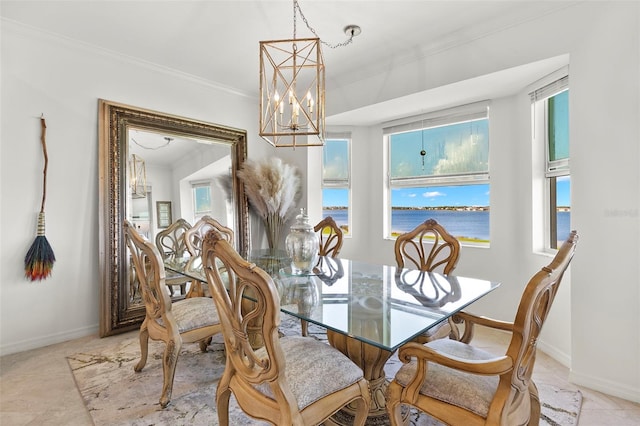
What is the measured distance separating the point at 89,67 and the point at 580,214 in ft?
13.3

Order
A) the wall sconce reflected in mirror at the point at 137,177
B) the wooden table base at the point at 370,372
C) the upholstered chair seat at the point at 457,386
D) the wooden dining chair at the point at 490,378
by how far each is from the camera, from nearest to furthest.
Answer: the wooden dining chair at the point at 490,378
the upholstered chair seat at the point at 457,386
the wooden table base at the point at 370,372
the wall sconce reflected in mirror at the point at 137,177

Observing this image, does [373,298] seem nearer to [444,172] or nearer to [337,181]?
[444,172]

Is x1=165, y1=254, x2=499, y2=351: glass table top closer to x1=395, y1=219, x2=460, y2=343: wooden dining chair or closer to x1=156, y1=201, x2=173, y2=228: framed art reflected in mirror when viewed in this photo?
x1=395, y1=219, x2=460, y2=343: wooden dining chair

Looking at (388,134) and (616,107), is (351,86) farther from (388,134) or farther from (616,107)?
(616,107)

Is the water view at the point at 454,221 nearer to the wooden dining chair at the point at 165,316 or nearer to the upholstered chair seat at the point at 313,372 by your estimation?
the upholstered chair seat at the point at 313,372

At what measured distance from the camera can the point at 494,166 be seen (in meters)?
3.01

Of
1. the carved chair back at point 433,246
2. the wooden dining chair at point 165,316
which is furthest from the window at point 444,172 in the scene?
the wooden dining chair at point 165,316

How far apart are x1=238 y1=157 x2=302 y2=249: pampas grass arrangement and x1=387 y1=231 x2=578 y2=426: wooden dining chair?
2.62 meters

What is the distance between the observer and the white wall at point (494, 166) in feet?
6.23

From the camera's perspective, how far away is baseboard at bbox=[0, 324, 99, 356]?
2.45m

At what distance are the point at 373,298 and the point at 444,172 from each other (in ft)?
7.51

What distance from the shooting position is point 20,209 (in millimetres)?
2484

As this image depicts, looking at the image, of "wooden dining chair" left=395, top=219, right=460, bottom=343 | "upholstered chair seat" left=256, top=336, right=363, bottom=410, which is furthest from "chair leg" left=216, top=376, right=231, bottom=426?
"wooden dining chair" left=395, top=219, right=460, bottom=343

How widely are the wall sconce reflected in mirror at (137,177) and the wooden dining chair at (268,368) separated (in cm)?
236
